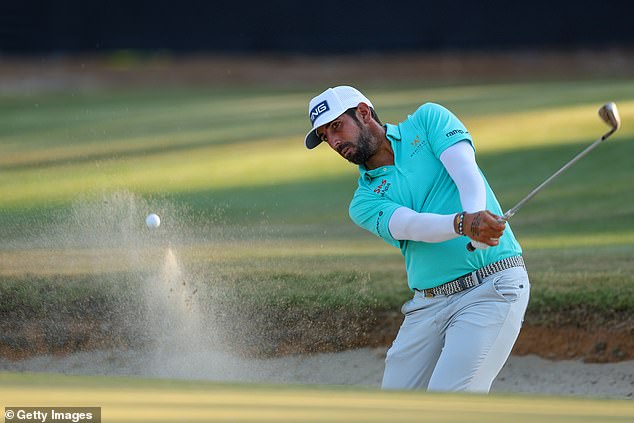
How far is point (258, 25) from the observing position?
2189 cm

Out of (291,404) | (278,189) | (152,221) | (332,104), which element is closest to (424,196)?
(332,104)

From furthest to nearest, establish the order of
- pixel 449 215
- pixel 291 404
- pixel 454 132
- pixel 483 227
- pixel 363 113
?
1. pixel 363 113
2. pixel 454 132
3. pixel 449 215
4. pixel 483 227
5. pixel 291 404

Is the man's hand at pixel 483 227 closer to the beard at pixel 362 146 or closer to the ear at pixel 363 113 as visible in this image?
the beard at pixel 362 146

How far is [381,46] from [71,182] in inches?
439

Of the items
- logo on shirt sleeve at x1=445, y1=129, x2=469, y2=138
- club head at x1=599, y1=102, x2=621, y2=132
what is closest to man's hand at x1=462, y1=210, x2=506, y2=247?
logo on shirt sleeve at x1=445, y1=129, x2=469, y2=138

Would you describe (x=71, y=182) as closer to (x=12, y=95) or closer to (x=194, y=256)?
(x=194, y=256)

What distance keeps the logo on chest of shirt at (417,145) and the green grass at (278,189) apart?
2.62 meters

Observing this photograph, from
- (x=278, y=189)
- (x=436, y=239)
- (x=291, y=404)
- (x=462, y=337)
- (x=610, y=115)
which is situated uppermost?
(x=278, y=189)

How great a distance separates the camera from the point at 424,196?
4906 millimetres

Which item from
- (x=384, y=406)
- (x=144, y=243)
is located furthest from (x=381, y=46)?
(x=384, y=406)

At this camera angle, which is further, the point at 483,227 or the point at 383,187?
the point at 383,187

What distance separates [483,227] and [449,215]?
193 millimetres

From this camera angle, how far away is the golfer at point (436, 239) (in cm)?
467

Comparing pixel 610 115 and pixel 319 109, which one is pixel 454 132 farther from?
pixel 610 115
